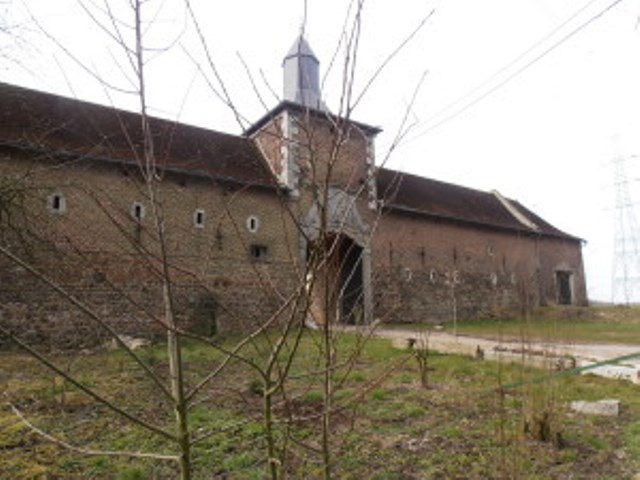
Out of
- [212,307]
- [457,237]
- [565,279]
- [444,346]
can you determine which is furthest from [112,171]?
[565,279]

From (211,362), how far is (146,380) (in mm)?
1903

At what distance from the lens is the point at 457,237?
1983 centimetres

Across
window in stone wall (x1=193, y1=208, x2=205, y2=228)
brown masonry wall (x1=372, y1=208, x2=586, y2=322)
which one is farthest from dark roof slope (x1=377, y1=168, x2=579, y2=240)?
window in stone wall (x1=193, y1=208, x2=205, y2=228)

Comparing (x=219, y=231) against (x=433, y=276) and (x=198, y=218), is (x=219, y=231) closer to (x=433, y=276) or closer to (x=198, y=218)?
(x=198, y=218)

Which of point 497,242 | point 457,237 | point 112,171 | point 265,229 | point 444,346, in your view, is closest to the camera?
point 444,346

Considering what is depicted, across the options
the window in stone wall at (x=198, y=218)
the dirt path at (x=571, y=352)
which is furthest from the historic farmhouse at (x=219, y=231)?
the dirt path at (x=571, y=352)

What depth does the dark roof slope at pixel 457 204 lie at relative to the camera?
18.7 metres

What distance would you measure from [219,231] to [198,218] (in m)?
5.73

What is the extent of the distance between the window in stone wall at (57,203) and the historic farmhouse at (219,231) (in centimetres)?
5

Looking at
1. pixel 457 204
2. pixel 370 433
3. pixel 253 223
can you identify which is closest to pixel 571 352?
pixel 370 433

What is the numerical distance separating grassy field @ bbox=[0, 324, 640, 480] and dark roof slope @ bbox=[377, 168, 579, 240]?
12.2 m

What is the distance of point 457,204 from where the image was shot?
21.2m

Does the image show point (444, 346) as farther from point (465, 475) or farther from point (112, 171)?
point (112, 171)

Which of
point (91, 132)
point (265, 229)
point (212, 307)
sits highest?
point (91, 132)
